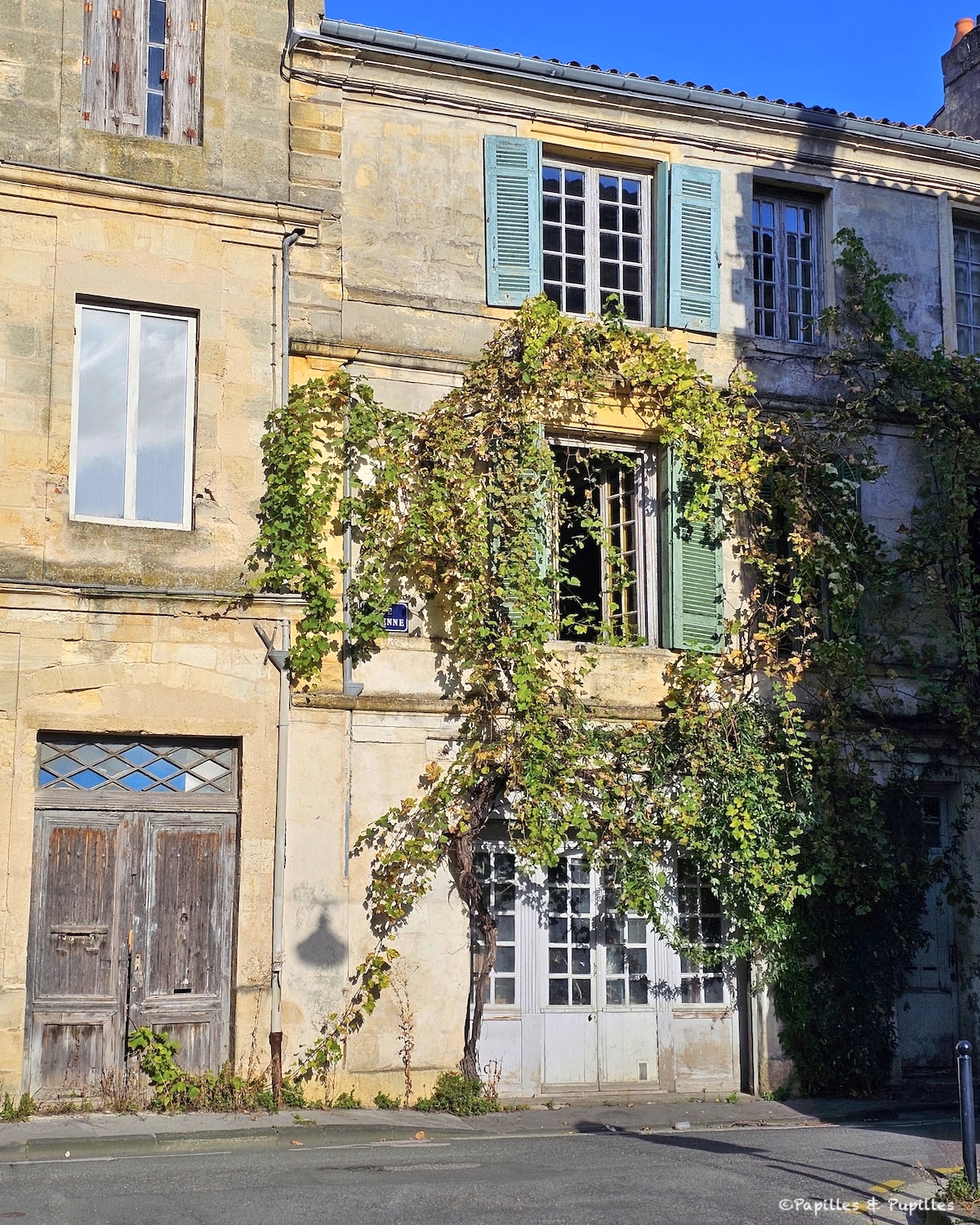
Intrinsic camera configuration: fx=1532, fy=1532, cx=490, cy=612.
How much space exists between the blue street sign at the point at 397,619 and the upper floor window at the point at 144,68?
164 inches

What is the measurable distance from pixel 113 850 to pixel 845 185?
922 centimetres

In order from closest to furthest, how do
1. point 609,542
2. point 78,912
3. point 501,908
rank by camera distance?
point 78,912 → point 501,908 → point 609,542

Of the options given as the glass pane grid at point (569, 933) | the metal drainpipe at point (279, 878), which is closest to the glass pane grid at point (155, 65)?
the metal drainpipe at point (279, 878)

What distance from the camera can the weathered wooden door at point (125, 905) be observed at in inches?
443

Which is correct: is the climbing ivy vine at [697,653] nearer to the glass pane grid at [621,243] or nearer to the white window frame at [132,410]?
the white window frame at [132,410]

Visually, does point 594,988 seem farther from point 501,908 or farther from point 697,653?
point 697,653

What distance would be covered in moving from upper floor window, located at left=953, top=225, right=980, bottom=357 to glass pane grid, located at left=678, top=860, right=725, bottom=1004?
6036 mm

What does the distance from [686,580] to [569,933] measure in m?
3.23

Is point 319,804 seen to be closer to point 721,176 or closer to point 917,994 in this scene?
point 917,994

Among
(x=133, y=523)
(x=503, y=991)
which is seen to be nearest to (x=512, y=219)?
(x=133, y=523)

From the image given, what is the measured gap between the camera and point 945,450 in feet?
46.9

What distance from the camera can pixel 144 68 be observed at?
41.4 feet

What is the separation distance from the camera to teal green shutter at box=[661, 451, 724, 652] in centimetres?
1348

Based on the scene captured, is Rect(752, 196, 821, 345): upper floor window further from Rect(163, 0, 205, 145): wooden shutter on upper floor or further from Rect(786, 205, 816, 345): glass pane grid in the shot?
Rect(163, 0, 205, 145): wooden shutter on upper floor
